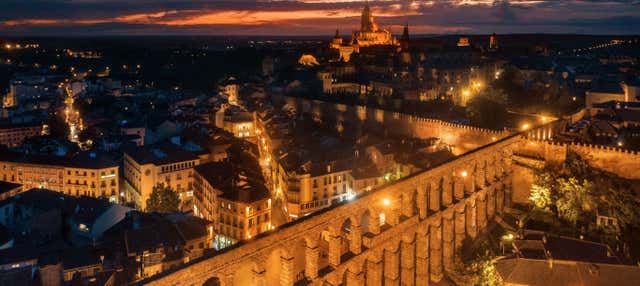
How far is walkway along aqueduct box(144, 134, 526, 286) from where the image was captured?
45.2 feet

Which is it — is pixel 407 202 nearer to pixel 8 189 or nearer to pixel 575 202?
pixel 575 202

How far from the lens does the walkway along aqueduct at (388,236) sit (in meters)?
13.8

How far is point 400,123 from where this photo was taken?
43.7 m

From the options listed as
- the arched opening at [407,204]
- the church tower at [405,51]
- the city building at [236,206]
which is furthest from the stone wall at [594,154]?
the church tower at [405,51]

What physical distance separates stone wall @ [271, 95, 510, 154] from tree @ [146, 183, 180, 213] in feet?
60.1

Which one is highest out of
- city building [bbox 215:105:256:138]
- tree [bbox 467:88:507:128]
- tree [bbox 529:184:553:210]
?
tree [bbox 467:88:507:128]

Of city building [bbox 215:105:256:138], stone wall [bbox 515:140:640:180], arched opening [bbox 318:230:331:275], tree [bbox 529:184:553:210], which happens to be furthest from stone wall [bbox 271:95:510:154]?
arched opening [bbox 318:230:331:275]

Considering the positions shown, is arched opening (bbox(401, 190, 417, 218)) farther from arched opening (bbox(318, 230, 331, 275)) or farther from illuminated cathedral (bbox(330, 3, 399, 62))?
illuminated cathedral (bbox(330, 3, 399, 62))

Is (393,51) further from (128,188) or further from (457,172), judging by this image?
(457,172)

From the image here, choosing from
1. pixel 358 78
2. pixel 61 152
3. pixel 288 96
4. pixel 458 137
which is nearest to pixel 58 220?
pixel 61 152

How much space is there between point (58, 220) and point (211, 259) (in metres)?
23.0

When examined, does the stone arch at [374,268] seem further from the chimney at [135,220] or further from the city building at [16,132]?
the city building at [16,132]

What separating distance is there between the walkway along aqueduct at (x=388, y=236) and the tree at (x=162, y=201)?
1360 centimetres

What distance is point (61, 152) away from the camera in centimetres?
4856
